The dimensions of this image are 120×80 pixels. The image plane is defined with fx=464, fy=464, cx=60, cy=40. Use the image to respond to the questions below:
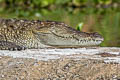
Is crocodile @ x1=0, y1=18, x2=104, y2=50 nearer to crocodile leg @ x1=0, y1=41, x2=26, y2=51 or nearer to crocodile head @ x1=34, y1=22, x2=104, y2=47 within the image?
crocodile head @ x1=34, y1=22, x2=104, y2=47

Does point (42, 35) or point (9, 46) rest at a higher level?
point (42, 35)

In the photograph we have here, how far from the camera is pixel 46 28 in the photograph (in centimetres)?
881

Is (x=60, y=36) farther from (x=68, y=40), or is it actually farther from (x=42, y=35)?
(x=42, y=35)

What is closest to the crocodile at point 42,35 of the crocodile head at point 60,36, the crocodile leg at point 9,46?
the crocodile head at point 60,36

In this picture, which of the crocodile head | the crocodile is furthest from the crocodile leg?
the crocodile head

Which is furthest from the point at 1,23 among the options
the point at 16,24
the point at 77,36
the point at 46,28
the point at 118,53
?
the point at 118,53

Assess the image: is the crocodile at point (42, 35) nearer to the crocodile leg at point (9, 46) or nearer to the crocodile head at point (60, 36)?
the crocodile head at point (60, 36)

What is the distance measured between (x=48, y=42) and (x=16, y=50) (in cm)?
86

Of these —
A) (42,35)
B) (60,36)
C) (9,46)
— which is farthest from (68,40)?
(9,46)

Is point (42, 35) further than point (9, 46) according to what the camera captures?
Yes

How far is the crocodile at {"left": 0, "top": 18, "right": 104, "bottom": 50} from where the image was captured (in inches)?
343

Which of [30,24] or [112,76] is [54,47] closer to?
[30,24]

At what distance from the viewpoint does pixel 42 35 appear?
881 centimetres

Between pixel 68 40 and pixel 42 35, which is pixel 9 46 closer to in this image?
pixel 42 35
